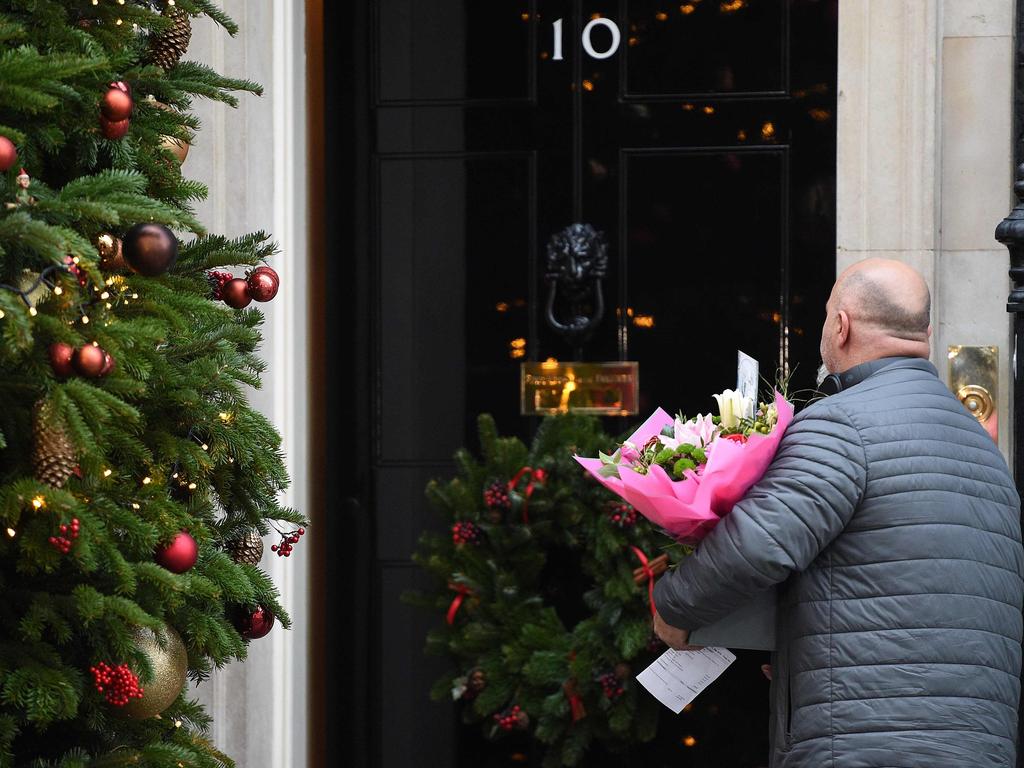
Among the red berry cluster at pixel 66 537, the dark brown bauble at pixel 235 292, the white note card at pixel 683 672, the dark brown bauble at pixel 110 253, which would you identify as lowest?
the white note card at pixel 683 672

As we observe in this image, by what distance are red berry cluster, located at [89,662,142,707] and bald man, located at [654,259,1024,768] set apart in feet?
3.76

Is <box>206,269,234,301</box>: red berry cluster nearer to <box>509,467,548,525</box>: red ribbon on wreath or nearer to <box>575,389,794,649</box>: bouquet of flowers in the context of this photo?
<box>575,389,794,649</box>: bouquet of flowers

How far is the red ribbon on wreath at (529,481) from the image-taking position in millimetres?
4035

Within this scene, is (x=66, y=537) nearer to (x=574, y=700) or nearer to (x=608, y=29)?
(x=574, y=700)

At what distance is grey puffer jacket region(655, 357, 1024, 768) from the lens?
265cm

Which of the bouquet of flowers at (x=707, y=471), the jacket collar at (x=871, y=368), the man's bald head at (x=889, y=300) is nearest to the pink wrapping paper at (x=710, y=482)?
the bouquet of flowers at (x=707, y=471)

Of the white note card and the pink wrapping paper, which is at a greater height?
the pink wrapping paper

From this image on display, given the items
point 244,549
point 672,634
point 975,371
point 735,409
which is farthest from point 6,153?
point 975,371

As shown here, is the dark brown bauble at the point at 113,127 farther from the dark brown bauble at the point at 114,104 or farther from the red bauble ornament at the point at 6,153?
the red bauble ornament at the point at 6,153

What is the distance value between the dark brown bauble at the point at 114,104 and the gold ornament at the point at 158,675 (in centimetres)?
95

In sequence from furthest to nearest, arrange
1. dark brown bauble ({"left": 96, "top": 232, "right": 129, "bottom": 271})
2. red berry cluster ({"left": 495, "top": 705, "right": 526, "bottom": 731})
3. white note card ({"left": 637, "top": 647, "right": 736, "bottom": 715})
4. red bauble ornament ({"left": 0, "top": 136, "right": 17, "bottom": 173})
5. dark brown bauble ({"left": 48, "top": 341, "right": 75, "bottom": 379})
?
red berry cluster ({"left": 495, "top": 705, "right": 526, "bottom": 731}) → white note card ({"left": 637, "top": 647, "right": 736, "bottom": 715}) → dark brown bauble ({"left": 96, "top": 232, "right": 129, "bottom": 271}) → dark brown bauble ({"left": 48, "top": 341, "right": 75, "bottom": 379}) → red bauble ornament ({"left": 0, "top": 136, "right": 17, "bottom": 173})

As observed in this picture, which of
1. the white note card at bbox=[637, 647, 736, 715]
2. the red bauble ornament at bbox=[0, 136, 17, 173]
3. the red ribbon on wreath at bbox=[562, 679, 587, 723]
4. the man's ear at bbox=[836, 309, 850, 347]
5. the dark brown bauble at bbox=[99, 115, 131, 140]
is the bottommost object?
the red ribbon on wreath at bbox=[562, 679, 587, 723]

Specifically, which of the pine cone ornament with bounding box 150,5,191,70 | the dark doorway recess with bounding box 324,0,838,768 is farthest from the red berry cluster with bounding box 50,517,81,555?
the dark doorway recess with bounding box 324,0,838,768

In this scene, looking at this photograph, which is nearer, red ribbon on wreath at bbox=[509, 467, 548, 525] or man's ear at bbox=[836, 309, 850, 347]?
man's ear at bbox=[836, 309, 850, 347]
